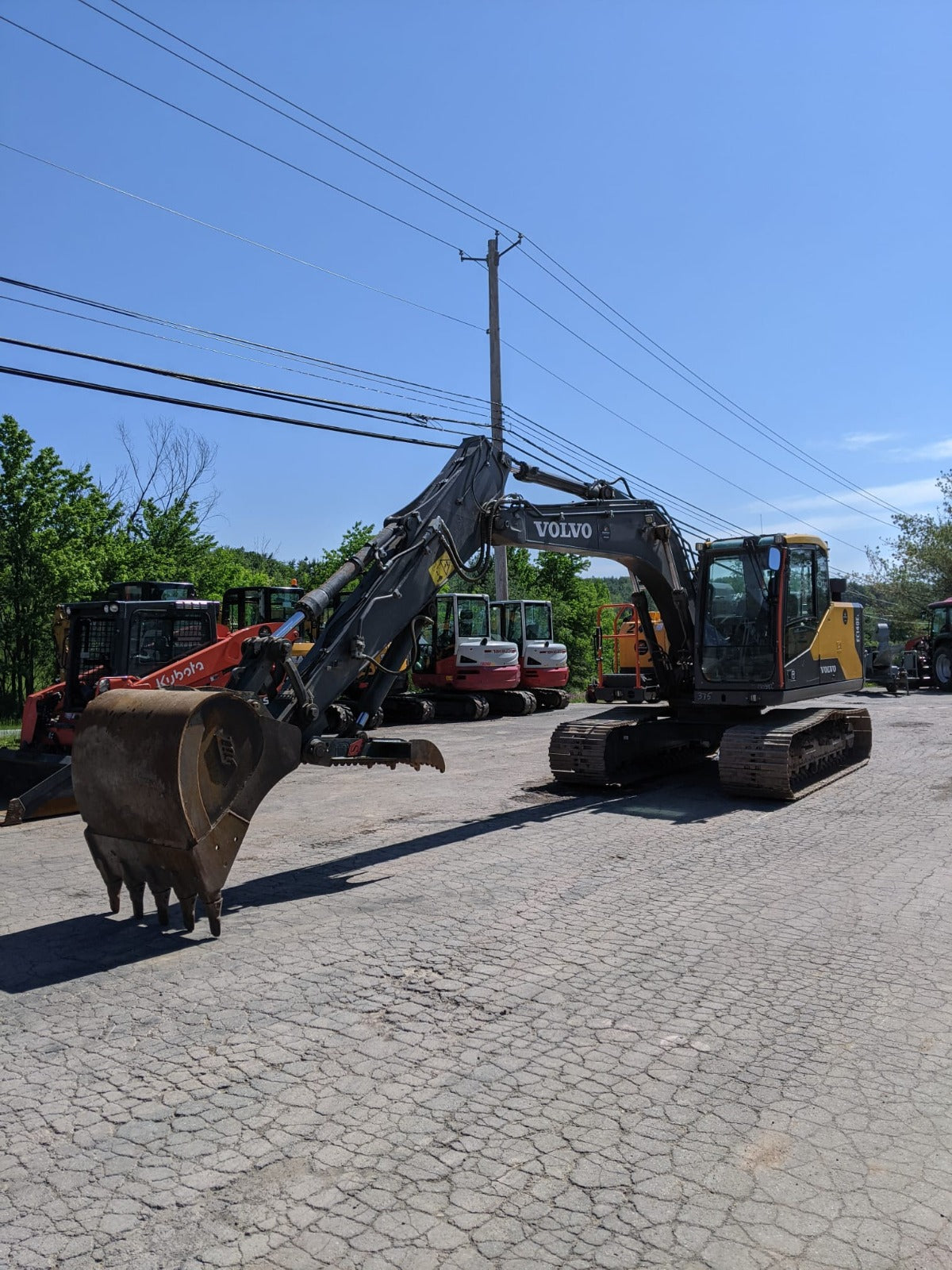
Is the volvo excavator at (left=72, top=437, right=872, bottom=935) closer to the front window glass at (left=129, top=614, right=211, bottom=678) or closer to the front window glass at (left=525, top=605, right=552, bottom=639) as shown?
the front window glass at (left=129, top=614, right=211, bottom=678)

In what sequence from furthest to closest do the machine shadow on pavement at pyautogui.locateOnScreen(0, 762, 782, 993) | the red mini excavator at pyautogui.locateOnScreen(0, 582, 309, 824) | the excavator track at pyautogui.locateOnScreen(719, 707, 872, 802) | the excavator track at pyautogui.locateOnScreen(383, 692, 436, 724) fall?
the excavator track at pyautogui.locateOnScreen(383, 692, 436, 724)
the red mini excavator at pyautogui.locateOnScreen(0, 582, 309, 824)
the excavator track at pyautogui.locateOnScreen(719, 707, 872, 802)
the machine shadow on pavement at pyautogui.locateOnScreen(0, 762, 782, 993)

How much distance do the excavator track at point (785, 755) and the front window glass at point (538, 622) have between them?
11.6 metres

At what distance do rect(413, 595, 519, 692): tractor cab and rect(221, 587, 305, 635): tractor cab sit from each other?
412 cm

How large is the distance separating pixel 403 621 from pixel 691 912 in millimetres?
3674

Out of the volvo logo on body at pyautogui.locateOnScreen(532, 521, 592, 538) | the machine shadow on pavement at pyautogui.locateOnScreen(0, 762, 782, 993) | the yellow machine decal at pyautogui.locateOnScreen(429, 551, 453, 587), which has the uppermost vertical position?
the volvo logo on body at pyautogui.locateOnScreen(532, 521, 592, 538)

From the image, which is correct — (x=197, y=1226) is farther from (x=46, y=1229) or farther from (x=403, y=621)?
(x=403, y=621)

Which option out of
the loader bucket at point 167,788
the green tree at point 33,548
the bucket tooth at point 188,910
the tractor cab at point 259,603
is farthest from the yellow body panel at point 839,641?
the green tree at point 33,548

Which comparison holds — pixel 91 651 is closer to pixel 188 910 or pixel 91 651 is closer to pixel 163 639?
pixel 163 639

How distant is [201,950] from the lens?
604 centimetres

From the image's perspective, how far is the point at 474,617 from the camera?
22.7 metres

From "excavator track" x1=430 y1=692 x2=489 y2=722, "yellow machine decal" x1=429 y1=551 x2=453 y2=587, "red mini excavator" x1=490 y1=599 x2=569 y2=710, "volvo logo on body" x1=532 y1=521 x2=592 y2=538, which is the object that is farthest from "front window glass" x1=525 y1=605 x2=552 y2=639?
"yellow machine decal" x1=429 y1=551 x2=453 y2=587

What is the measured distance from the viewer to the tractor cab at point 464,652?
22.2 m

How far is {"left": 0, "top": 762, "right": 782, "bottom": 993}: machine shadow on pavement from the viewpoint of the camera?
230 inches

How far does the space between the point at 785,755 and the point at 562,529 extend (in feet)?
11.3
